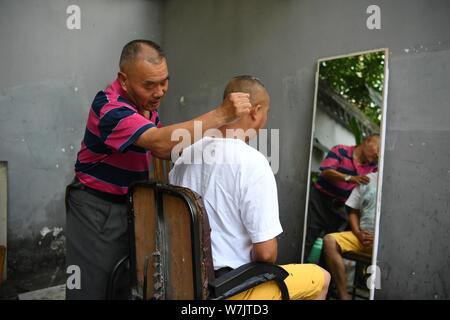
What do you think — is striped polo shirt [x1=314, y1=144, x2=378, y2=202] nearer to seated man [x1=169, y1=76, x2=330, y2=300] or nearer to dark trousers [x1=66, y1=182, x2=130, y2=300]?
seated man [x1=169, y1=76, x2=330, y2=300]

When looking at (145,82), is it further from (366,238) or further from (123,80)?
(366,238)

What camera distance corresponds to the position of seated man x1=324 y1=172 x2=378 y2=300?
7.51 feet

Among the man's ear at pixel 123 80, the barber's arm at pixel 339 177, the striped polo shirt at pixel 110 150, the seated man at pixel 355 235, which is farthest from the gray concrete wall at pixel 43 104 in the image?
the seated man at pixel 355 235

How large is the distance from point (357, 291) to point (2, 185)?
2657 millimetres

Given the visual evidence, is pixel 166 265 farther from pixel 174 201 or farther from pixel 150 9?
pixel 150 9

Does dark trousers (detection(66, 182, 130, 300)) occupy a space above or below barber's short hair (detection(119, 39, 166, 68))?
below

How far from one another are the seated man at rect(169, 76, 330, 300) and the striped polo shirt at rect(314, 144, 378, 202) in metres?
0.97

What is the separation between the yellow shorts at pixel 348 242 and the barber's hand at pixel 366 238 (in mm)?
23

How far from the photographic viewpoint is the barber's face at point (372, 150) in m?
2.28

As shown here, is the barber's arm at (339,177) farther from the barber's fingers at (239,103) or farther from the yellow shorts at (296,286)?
the barber's fingers at (239,103)

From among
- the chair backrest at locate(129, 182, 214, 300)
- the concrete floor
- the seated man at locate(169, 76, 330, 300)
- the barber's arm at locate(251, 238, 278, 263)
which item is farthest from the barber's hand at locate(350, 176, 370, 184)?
the concrete floor

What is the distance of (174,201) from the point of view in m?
1.20

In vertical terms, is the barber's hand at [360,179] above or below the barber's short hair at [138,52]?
below

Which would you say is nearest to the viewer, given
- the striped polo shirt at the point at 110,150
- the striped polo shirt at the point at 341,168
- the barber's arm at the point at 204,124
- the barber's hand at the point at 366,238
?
the barber's arm at the point at 204,124
